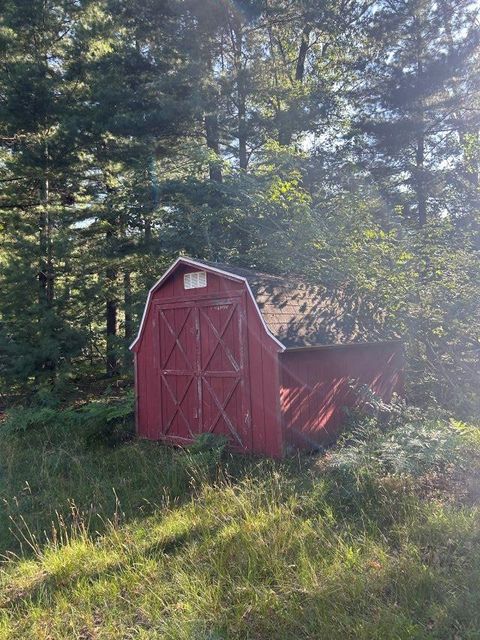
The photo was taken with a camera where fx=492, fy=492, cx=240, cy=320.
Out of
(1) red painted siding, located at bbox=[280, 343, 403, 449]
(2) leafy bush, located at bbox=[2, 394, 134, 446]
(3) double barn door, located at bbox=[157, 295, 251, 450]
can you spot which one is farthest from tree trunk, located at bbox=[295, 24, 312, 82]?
(2) leafy bush, located at bbox=[2, 394, 134, 446]

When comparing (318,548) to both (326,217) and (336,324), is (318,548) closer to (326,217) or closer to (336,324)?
(336,324)

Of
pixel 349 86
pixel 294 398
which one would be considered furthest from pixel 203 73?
pixel 294 398

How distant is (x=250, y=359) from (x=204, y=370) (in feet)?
3.20

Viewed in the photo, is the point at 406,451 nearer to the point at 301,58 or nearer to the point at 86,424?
the point at 86,424

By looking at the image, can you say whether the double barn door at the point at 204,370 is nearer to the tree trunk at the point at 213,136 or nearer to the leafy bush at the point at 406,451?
the leafy bush at the point at 406,451

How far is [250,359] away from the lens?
7172 millimetres

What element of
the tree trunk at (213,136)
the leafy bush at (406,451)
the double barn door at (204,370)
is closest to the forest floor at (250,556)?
the leafy bush at (406,451)

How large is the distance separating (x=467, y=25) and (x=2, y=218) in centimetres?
1433

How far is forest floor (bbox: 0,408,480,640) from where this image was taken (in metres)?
3.20

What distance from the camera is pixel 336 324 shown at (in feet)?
26.9

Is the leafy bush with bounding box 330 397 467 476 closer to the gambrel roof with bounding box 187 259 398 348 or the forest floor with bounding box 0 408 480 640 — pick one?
the forest floor with bounding box 0 408 480 640

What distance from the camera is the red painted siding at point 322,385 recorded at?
6.98 metres

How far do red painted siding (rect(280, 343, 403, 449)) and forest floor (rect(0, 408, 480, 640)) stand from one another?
962 mm

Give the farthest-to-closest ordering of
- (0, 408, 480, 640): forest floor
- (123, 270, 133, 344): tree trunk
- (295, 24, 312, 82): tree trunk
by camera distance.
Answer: (295, 24, 312, 82): tree trunk
(123, 270, 133, 344): tree trunk
(0, 408, 480, 640): forest floor
